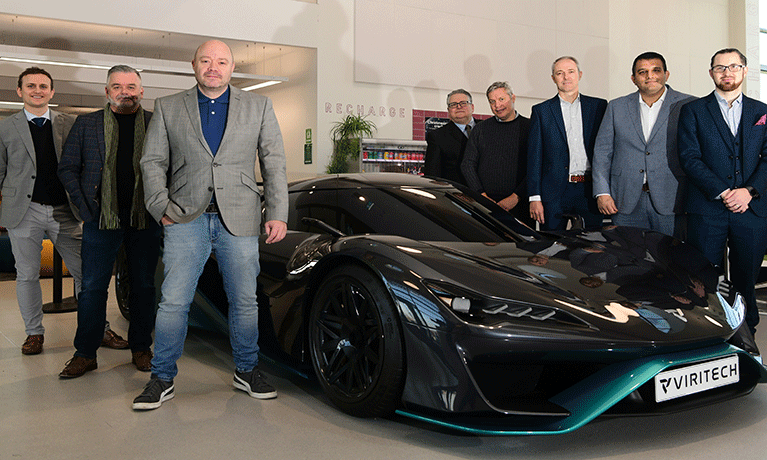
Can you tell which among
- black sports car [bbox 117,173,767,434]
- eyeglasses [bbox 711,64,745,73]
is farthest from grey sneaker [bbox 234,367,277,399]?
eyeglasses [bbox 711,64,745,73]

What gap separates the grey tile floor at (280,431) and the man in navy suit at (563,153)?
1531mm

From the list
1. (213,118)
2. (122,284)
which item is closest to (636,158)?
(213,118)

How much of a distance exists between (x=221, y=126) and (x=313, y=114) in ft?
23.9

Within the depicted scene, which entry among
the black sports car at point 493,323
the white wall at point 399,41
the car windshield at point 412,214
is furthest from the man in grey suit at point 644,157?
the white wall at point 399,41

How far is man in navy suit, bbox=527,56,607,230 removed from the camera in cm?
399

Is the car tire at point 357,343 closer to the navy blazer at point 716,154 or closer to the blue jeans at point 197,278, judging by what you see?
the blue jeans at point 197,278

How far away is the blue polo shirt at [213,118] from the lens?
9.09ft

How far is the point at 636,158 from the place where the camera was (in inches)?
150

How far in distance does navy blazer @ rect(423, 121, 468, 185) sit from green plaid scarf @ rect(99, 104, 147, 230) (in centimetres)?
230

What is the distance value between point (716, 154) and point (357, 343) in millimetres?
2291

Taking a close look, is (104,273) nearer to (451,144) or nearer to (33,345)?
(33,345)

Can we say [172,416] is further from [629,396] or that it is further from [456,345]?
[629,396]

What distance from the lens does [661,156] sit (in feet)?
12.3

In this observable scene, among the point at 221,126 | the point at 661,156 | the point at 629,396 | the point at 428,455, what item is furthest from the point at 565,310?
the point at 661,156
